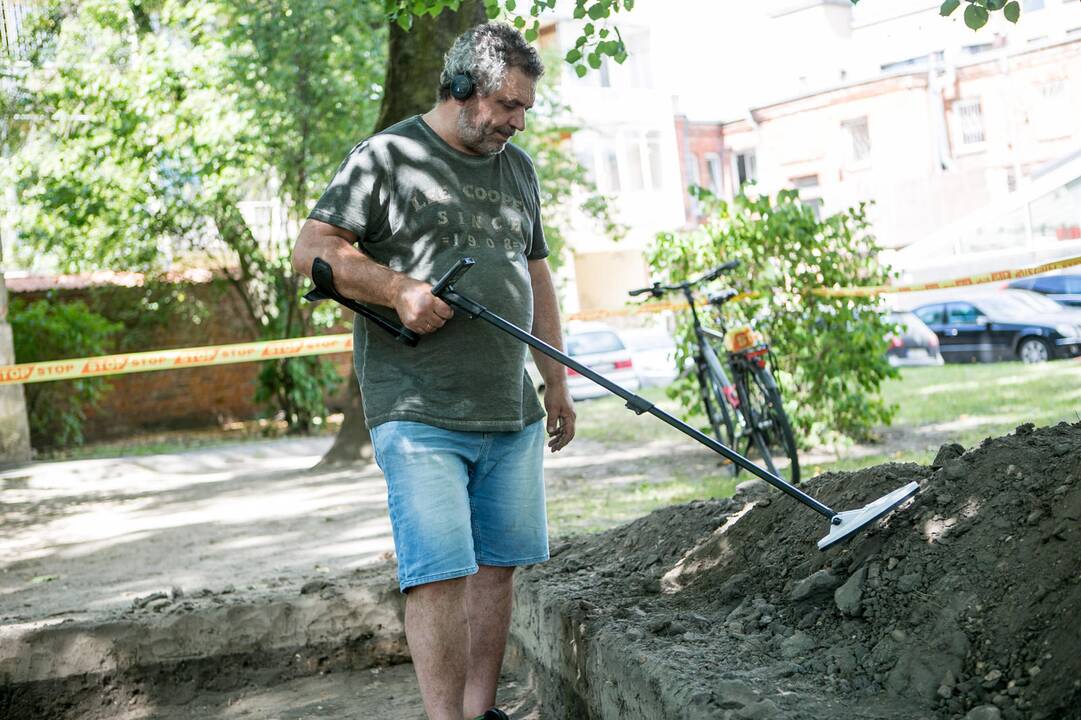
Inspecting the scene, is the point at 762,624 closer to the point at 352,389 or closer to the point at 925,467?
the point at 925,467

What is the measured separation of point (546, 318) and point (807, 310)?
572 centimetres

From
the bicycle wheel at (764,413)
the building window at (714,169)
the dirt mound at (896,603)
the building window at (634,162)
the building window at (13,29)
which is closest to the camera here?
the dirt mound at (896,603)

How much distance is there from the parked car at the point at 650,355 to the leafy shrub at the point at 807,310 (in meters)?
13.2

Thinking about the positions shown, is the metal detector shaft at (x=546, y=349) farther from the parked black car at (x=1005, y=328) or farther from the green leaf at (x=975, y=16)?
the parked black car at (x=1005, y=328)

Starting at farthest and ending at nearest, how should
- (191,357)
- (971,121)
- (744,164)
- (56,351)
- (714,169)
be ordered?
(744,164), (714,169), (971,121), (56,351), (191,357)

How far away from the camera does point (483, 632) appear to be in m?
3.59

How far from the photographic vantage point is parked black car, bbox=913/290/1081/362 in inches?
754

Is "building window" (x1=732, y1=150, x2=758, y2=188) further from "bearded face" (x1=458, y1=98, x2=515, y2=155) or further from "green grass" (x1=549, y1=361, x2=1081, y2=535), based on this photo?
"bearded face" (x1=458, y1=98, x2=515, y2=155)

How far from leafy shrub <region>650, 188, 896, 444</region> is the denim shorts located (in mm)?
5788

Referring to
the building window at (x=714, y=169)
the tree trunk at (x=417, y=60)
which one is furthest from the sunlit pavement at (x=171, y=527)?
the building window at (x=714, y=169)

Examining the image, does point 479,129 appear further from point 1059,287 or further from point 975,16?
point 1059,287

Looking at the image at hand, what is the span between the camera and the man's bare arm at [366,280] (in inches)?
121

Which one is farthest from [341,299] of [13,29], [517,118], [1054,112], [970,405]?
[1054,112]

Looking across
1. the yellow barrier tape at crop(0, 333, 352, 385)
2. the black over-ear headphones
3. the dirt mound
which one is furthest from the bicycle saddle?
the black over-ear headphones
